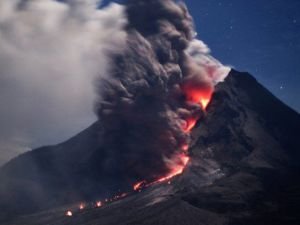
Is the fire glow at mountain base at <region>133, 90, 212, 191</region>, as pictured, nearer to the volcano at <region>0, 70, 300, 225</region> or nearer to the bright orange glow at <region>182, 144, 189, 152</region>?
the bright orange glow at <region>182, 144, 189, 152</region>

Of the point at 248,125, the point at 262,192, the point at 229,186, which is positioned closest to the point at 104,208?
the point at 229,186

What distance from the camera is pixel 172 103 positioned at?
3659 centimetres

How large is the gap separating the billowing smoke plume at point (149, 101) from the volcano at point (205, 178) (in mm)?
1948

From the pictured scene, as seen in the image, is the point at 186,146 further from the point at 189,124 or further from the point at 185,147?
the point at 189,124

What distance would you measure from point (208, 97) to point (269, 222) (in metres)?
20.7

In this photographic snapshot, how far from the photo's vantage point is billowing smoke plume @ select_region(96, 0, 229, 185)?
34.4m

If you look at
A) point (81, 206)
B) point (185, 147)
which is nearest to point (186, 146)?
point (185, 147)

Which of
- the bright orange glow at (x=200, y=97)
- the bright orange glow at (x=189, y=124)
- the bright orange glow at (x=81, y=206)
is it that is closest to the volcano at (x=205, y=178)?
the bright orange glow at (x=81, y=206)

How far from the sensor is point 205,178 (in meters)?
28.8

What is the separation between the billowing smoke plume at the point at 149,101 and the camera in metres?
34.4

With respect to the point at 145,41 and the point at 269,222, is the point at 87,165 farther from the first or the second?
the point at 269,222

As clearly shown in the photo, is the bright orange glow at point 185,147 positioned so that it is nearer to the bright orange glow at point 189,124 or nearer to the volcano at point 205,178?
the volcano at point 205,178

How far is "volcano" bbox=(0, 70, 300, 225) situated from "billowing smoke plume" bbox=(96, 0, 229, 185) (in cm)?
195

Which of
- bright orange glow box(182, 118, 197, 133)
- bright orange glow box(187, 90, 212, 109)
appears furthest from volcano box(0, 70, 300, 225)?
bright orange glow box(187, 90, 212, 109)
